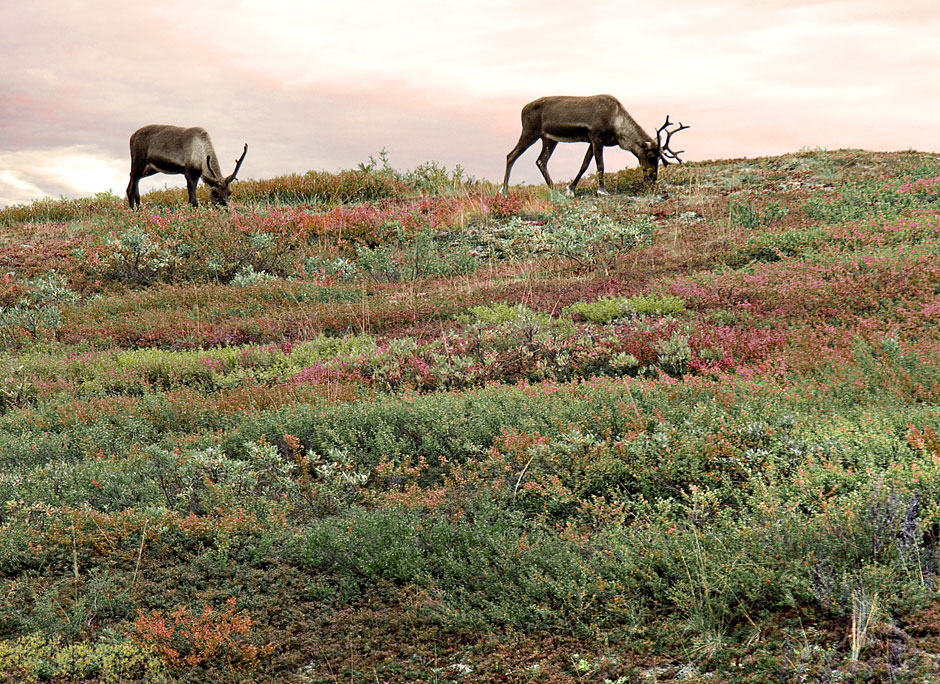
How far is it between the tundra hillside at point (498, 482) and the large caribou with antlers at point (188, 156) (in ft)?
33.3

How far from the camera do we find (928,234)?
11859mm

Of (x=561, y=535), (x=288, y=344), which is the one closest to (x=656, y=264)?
(x=288, y=344)

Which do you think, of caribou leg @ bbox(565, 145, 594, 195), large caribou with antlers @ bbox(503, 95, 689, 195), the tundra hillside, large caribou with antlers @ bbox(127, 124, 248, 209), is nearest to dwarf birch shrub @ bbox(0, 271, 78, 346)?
the tundra hillside

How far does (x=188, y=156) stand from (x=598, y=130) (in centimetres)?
1198

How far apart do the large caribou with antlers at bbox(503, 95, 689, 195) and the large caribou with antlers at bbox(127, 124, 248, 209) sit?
8.54m

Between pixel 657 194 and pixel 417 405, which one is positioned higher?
pixel 657 194

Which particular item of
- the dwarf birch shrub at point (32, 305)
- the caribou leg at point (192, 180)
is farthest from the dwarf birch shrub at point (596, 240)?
the caribou leg at point (192, 180)

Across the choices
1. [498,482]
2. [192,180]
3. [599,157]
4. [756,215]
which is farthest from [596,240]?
[192,180]

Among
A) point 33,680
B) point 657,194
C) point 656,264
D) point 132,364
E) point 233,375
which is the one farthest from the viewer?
point 657,194

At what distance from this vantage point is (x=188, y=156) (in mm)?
21484

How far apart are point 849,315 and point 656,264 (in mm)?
4688

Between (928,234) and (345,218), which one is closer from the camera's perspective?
(928,234)

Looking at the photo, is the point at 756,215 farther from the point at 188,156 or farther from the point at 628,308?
the point at 188,156

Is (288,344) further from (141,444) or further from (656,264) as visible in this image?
(656,264)
